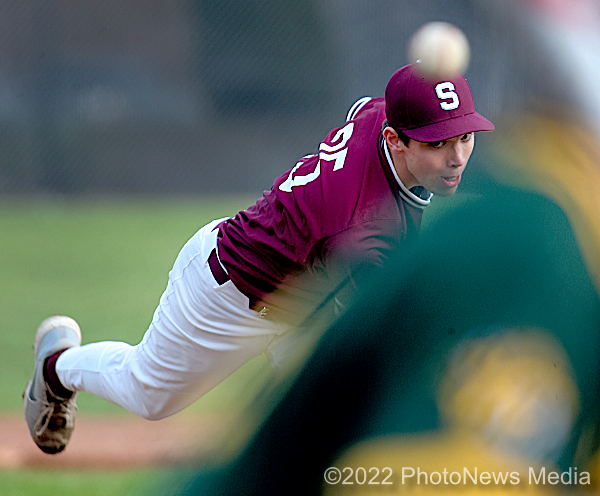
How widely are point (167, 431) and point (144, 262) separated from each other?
232cm

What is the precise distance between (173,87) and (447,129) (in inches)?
209

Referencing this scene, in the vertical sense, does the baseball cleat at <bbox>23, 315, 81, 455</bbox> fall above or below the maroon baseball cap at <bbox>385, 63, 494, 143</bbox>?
below

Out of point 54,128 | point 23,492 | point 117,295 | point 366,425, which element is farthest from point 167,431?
point 54,128

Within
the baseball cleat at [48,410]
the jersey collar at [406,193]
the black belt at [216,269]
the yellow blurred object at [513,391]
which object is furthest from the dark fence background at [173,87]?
the yellow blurred object at [513,391]

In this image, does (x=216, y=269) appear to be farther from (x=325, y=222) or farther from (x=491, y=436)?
(x=491, y=436)

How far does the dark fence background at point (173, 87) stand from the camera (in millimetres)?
5922

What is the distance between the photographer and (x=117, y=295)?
4.52 metres

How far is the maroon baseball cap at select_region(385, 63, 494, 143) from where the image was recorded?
1564 mm

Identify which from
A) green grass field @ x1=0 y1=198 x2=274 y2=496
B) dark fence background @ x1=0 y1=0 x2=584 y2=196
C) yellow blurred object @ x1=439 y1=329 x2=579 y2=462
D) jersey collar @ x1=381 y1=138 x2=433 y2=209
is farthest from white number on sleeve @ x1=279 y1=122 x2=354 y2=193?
dark fence background @ x1=0 y1=0 x2=584 y2=196

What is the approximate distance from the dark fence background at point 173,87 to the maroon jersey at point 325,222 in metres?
4.01

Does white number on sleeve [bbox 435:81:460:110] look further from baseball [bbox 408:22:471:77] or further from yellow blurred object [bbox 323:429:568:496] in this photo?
yellow blurred object [bbox 323:429:568:496]

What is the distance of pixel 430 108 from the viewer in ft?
5.13

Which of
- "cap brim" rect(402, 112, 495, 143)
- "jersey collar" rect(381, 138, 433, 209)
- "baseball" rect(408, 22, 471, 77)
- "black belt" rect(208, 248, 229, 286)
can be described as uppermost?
"baseball" rect(408, 22, 471, 77)

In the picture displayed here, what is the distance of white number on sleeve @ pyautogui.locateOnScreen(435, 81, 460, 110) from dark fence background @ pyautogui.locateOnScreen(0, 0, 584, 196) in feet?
13.5
